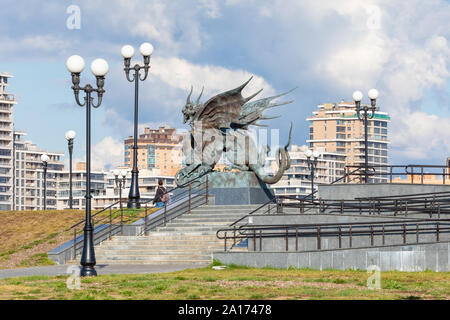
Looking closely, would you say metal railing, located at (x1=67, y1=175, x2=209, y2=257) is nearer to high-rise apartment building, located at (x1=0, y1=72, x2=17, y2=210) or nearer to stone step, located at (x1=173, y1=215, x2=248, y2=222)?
stone step, located at (x1=173, y1=215, x2=248, y2=222)

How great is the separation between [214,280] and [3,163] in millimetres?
178473

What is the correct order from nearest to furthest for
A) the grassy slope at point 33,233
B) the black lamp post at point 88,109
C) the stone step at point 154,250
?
the black lamp post at point 88,109 → the stone step at point 154,250 → the grassy slope at point 33,233

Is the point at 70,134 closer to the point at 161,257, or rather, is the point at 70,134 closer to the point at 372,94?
the point at 372,94

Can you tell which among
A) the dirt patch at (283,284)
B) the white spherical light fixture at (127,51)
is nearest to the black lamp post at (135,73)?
the white spherical light fixture at (127,51)

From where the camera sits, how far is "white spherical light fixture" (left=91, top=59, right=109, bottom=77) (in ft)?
77.0

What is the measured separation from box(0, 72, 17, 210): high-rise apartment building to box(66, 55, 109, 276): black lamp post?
17133 centimetres

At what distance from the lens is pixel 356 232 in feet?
78.9

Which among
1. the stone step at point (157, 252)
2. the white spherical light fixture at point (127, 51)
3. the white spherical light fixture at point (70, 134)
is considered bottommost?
the stone step at point (157, 252)

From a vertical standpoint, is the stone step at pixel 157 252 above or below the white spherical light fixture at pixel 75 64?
below

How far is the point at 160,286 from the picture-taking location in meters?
18.0

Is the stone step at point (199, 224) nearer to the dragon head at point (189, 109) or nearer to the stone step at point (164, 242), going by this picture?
the stone step at point (164, 242)

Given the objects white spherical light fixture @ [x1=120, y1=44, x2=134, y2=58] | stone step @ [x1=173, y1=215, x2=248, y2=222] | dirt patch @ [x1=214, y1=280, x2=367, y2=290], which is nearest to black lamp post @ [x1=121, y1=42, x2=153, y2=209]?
white spherical light fixture @ [x1=120, y1=44, x2=134, y2=58]

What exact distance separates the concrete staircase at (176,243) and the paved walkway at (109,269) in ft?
2.91

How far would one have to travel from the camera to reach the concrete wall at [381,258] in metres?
22.0
